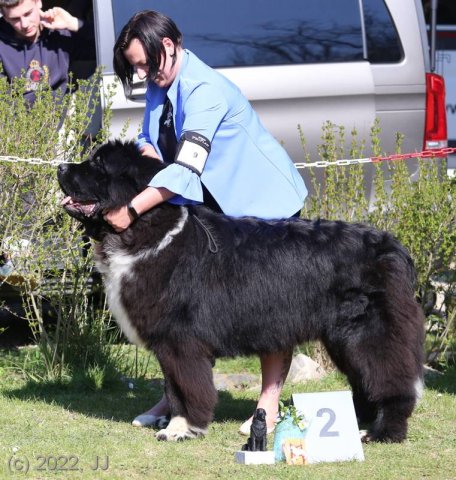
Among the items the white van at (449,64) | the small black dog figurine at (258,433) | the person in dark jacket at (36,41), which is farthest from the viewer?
the white van at (449,64)

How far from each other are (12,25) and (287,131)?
200 centimetres

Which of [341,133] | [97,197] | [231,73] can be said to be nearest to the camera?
[97,197]

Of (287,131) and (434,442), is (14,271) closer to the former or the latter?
(287,131)

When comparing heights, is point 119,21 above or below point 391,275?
above

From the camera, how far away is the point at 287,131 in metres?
6.54

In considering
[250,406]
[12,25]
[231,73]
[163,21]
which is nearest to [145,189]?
[163,21]

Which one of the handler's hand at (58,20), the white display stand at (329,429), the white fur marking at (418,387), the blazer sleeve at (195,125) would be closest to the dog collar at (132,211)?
the blazer sleeve at (195,125)

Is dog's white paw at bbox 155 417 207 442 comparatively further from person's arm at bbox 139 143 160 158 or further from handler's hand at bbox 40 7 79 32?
handler's hand at bbox 40 7 79 32

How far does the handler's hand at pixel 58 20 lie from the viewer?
21.7 feet

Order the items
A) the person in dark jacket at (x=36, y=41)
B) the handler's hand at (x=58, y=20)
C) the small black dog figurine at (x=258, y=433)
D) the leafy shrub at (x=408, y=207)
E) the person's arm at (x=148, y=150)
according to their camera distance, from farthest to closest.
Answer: the handler's hand at (x=58, y=20) < the person in dark jacket at (x=36, y=41) < the leafy shrub at (x=408, y=207) < the person's arm at (x=148, y=150) < the small black dog figurine at (x=258, y=433)

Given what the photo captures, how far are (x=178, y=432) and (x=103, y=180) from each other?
4.13 ft

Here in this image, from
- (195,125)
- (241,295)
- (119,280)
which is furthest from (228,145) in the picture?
(119,280)

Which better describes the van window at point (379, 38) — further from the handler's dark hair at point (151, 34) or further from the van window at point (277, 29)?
the handler's dark hair at point (151, 34)

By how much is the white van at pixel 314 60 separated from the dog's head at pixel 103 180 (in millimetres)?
1732
